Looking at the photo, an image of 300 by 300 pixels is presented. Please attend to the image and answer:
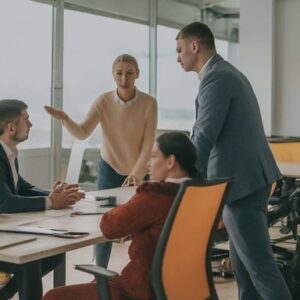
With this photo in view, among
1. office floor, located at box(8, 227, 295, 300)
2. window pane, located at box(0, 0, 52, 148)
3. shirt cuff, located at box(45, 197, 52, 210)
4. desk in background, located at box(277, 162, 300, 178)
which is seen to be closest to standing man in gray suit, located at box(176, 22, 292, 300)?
shirt cuff, located at box(45, 197, 52, 210)

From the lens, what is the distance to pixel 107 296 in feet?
6.25

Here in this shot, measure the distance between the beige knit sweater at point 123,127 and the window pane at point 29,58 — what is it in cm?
185

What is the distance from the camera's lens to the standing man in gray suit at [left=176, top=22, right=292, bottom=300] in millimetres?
2627

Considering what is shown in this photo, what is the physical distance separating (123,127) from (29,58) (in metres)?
2.42

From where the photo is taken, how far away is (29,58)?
5.77 meters

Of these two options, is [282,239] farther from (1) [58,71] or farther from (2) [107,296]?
(2) [107,296]

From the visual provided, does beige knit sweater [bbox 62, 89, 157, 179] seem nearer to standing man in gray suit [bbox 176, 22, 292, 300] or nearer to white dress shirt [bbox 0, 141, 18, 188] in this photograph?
white dress shirt [bbox 0, 141, 18, 188]

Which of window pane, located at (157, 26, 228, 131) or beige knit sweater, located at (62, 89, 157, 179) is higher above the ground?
window pane, located at (157, 26, 228, 131)

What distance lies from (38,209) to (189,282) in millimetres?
939

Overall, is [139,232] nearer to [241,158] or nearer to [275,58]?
[241,158]

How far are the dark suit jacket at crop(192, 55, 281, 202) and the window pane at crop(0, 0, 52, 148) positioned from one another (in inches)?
122

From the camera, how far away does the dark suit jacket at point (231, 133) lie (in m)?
2.62

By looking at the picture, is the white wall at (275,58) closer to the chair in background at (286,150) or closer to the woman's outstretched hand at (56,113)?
the chair in background at (286,150)

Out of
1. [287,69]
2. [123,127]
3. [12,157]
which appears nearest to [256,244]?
[12,157]
